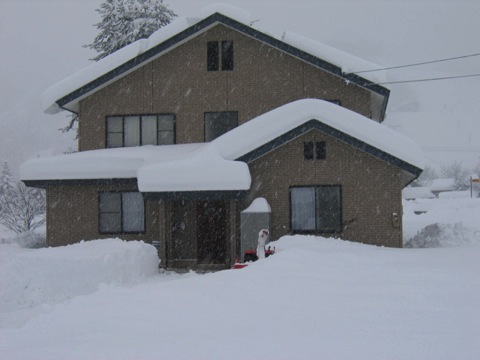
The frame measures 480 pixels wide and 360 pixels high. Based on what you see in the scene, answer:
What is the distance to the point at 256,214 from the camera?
1555 cm

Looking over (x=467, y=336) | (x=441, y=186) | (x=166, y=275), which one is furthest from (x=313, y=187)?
(x=441, y=186)

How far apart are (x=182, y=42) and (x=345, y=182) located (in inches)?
323

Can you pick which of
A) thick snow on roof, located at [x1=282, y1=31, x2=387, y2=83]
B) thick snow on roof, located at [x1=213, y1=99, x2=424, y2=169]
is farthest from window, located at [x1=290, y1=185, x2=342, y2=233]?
thick snow on roof, located at [x1=282, y1=31, x2=387, y2=83]

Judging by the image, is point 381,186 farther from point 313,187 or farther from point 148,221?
point 148,221

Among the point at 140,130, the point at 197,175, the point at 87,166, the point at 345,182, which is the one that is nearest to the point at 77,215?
the point at 87,166

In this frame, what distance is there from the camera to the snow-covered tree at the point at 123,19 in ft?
105

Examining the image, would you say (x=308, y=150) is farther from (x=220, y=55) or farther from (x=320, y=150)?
(x=220, y=55)

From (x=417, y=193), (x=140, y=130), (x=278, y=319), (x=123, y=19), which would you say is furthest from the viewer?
(x=417, y=193)

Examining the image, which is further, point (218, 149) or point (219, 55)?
point (219, 55)

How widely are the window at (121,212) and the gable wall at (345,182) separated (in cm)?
418

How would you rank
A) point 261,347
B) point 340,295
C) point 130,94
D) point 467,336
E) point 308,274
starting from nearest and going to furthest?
point 261,347
point 467,336
point 340,295
point 308,274
point 130,94

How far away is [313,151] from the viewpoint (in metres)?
16.5

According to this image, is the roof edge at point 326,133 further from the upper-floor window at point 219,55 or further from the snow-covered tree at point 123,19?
the snow-covered tree at point 123,19

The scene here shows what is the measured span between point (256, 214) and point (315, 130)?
3.28 meters
